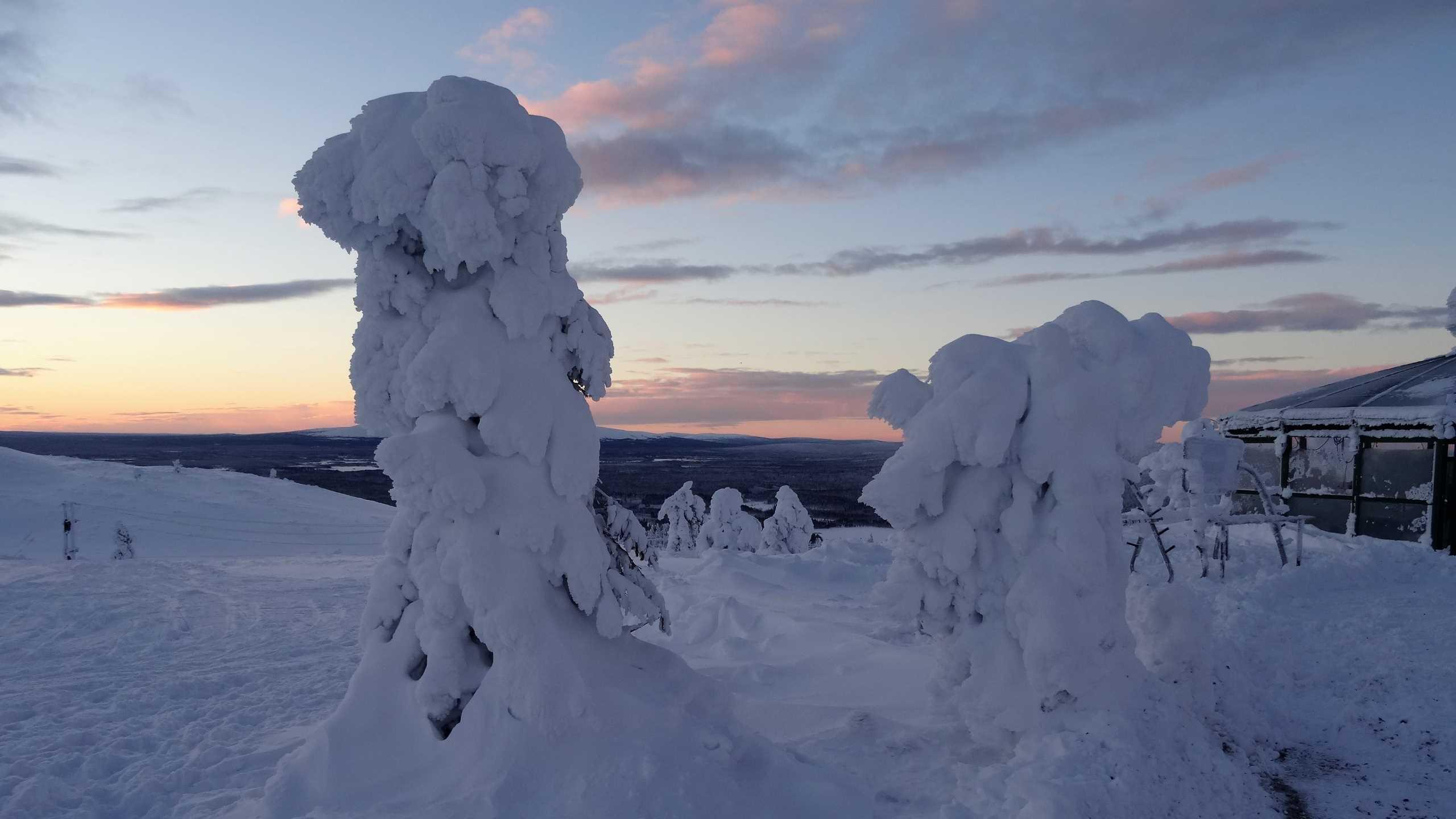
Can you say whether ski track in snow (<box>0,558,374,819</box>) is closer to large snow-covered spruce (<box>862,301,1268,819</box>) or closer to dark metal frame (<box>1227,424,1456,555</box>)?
large snow-covered spruce (<box>862,301,1268,819</box>)

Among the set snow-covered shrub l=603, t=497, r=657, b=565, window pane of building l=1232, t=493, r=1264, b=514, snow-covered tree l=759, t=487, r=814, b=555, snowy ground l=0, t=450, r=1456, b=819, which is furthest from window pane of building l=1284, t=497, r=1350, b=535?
snow-covered shrub l=603, t=497, r=657, b=565

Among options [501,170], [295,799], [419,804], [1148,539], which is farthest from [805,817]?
[1148,539]

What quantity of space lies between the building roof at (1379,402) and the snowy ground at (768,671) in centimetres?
303

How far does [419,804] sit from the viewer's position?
6086 mm

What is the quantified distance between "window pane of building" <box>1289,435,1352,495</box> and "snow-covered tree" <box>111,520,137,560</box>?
29.9 m

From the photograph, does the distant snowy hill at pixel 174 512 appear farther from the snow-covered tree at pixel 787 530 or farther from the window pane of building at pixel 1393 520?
the window pane of building at pixel 1393 520

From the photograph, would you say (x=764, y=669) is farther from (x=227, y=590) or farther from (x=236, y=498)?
(x=236, y=498)

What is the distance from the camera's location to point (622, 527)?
25.9 feet

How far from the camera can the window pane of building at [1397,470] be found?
53.4ft

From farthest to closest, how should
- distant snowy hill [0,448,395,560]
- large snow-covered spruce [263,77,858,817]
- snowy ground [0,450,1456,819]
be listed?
distant snowy hill [0,448,395,560], snowy ground [0,450,1456,819], large snow-covered spruce [263,77,858,817]

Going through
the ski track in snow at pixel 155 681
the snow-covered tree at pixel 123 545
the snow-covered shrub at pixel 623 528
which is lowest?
the snow-covered tree at pixel 123 545

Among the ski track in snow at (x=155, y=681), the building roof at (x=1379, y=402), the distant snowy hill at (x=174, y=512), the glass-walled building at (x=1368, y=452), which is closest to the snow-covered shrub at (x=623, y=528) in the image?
the ski track in snow at (x=155, y=681)

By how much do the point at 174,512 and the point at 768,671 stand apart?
98.4ft

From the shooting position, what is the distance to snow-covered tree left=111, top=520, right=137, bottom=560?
23.2 meters
